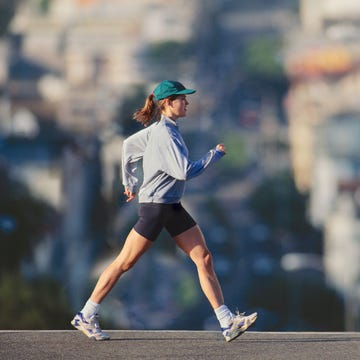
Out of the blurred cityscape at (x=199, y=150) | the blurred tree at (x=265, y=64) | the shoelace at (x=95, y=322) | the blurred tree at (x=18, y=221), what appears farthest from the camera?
the blurred tree at (x=265, y=64)

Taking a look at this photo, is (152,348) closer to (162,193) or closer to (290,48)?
(162,193)

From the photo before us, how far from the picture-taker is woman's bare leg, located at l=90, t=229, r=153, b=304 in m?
6.02

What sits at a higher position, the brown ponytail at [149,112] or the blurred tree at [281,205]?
the brown ponytail at [149,112]

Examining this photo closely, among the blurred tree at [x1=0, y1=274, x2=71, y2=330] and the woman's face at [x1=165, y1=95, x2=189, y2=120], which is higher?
the woman's face at [x1=165, y1=95, x2=189, y2=120]

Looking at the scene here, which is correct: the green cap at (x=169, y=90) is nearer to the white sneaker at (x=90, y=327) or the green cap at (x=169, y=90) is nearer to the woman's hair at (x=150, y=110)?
the woman's hair at (x=150, y=110)

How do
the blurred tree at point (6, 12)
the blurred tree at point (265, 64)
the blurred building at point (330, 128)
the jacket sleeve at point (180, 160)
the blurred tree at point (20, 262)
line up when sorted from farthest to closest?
1. the blurred tree at point (265, 64)
2. the blurred tree at point (6, 12)
3. the blurred building at point (330, 128)
4. the blurred tree at point (20, 262)
5. the jacket sleeve at point (180, 160)

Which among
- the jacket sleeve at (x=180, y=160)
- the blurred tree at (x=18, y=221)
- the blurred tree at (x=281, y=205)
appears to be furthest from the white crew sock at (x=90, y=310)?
the blurred tree at (x=281, y=205)

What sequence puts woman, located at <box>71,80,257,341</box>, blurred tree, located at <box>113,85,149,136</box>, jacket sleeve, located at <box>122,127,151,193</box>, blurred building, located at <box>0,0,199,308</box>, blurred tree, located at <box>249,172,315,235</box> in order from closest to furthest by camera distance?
woman, located at <box>71,80,257,341</box>, jacket sleeve, located at <box>122,127,151,193</box>, blurred building, located at <box>0,0,199,308</box>, blurred tree, located at <box>113,85,149,136</box>, blurred tree, located at <box>249,172,315,235</box>

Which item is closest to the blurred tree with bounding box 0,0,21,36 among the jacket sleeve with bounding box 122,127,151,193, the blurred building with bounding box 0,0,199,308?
the blurred building with bounding box 0,0,199,308

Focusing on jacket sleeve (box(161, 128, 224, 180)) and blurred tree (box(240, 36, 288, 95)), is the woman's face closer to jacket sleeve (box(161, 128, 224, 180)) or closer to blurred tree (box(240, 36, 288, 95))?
jacket sleeve (box(161, 128, 224, 180))

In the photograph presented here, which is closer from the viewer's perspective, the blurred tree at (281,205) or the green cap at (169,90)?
the green cap at (169,90)

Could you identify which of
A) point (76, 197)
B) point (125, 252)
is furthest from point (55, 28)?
point (125, 252)

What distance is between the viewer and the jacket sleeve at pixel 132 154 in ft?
19.7

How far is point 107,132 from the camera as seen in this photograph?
7181 centimetres
